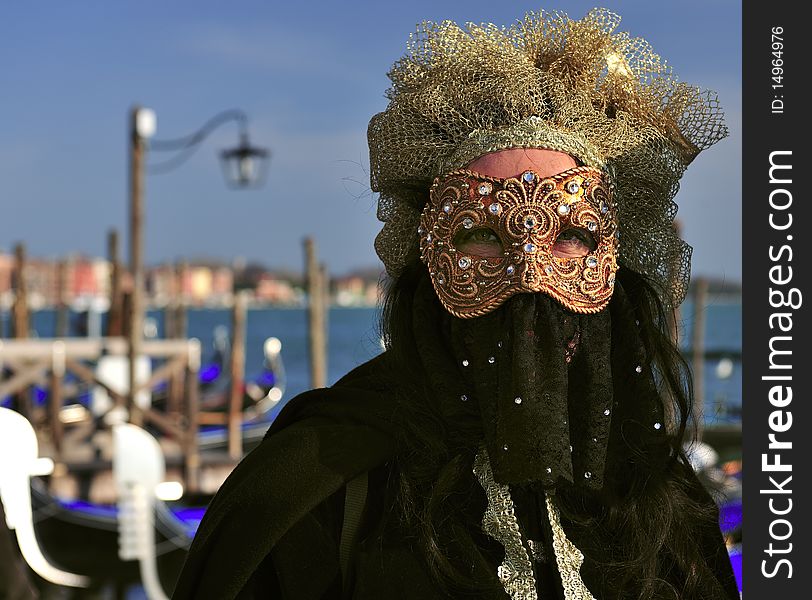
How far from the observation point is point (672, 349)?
219 cm

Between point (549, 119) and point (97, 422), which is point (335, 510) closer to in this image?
point (549, 119)

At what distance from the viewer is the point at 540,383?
1.90 meters

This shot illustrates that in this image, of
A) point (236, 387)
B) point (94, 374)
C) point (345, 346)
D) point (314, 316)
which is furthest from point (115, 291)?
point (345, 346)

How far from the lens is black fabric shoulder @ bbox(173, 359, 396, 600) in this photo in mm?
1888

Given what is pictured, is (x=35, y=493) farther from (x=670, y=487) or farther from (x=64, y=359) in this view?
(x=670, y=487)

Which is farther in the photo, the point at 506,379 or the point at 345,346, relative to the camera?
the point at 345,346

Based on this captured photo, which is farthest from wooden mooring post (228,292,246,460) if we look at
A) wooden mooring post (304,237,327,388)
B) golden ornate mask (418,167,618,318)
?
golden ornate mask (418,167,618,318)

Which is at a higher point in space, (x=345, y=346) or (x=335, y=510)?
(x=335, y=510)

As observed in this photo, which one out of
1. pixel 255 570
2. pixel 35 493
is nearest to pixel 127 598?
pixel 35 493

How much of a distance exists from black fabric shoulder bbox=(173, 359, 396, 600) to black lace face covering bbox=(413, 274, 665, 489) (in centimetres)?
Answer: 16

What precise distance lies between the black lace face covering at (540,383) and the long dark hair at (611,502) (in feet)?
0.16

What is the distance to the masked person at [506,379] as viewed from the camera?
6.27ft

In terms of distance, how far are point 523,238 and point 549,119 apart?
278 millimetres

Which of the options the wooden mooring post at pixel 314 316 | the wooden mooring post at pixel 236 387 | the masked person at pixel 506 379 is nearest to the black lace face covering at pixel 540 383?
the masked person at pixel 506 379
